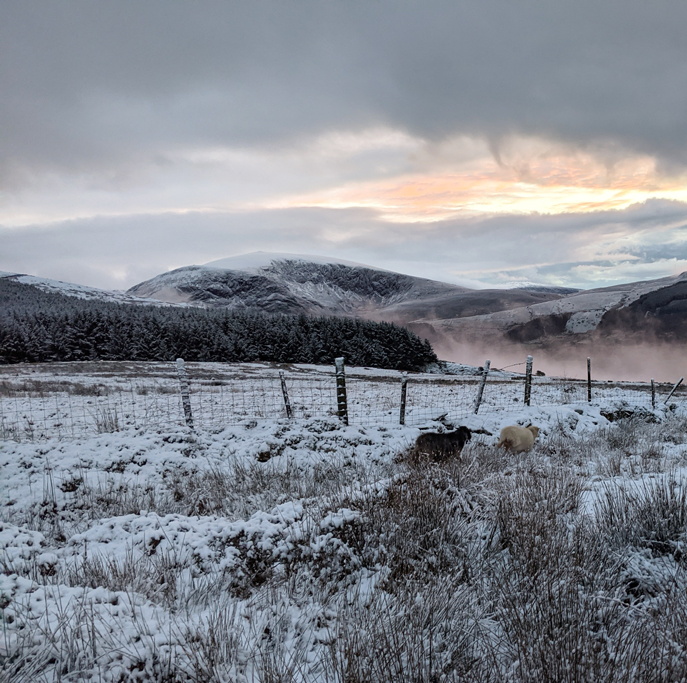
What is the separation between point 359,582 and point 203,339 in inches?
2489

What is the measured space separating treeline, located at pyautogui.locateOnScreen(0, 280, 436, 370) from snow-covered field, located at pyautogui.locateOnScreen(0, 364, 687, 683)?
58.0m

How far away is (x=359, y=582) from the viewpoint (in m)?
2.98

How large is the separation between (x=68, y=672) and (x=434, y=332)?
5000 inches

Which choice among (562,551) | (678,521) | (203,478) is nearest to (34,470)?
(203,478)

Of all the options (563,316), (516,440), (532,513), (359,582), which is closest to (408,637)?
(359,582)

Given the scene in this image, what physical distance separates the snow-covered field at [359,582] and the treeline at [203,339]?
5798 centimetres

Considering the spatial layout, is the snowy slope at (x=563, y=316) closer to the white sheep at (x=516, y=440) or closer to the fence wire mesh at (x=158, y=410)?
the fence wire mesh at (x=158, y=410)

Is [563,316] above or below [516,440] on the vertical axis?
above

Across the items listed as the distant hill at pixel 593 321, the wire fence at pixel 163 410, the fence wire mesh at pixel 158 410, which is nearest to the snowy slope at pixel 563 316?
Result: the distant hill at pixel 593 321

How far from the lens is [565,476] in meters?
5.20

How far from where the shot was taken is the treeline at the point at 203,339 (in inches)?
2251

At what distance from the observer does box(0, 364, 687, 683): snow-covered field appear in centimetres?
200

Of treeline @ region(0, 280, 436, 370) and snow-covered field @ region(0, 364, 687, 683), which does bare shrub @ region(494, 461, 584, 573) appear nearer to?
snow-covered field @ region(0, 364, 687, 683)

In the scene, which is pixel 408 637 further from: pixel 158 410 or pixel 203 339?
pixel 203 339
